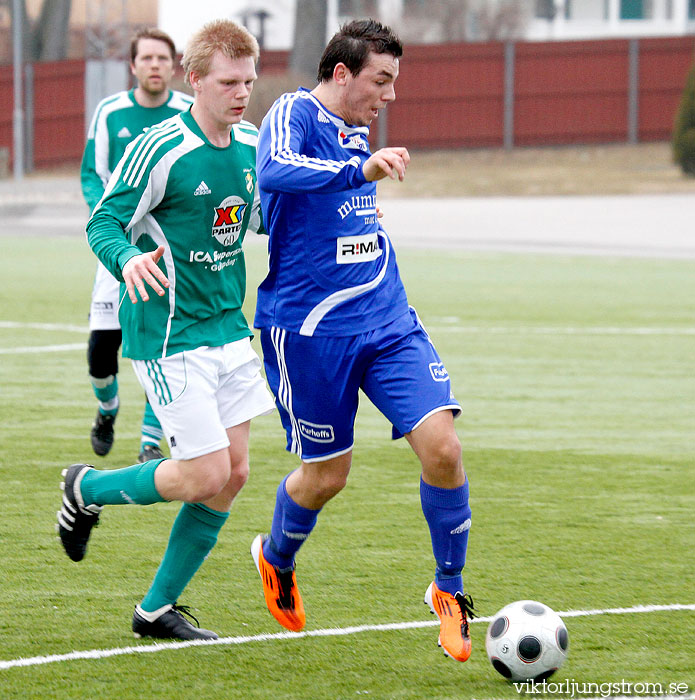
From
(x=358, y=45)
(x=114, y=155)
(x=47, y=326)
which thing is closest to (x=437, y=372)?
(x=358, y=45)

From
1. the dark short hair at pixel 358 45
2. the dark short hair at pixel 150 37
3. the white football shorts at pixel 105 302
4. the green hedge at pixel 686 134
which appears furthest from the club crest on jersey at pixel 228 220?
the green hedge at pixel 686 134

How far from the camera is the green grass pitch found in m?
4.70

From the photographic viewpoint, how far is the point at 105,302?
7.97 m

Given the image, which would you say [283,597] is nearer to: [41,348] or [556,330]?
[41,348]

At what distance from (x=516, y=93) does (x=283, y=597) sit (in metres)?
37.6

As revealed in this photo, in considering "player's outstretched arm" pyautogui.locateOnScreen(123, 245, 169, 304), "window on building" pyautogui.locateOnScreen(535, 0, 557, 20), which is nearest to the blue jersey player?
"player's outstretched arm" pyautogui.locateOnScreen(123, 245, 169, 304)

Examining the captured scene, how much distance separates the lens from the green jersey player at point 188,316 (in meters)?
4.90

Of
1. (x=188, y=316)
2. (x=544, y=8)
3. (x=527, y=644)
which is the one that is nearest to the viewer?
A: (x=527, y=644)

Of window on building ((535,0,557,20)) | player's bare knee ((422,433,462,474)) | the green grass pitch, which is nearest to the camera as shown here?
the green grass pitch

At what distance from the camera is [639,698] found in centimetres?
439

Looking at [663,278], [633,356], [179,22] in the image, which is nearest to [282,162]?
[633,356]

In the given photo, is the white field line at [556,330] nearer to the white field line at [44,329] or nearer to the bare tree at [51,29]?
the white field line at [44,329]

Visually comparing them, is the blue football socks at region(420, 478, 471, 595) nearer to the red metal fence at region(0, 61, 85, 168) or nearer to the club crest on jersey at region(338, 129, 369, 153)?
the club crest on jersey at region(338, 129, 369, 153)

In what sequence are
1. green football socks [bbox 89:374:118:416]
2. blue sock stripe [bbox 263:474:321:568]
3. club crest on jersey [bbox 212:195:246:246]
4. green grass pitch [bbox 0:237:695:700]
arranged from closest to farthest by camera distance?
1. green grass pitch [bbox 0:237:695:700]
2. club crest on jersey [bbox 212:195:246:246]
3. blue sock stripe [bbox 263:474:321:568]
4. green football socks [bbox 89:374:118:416]
